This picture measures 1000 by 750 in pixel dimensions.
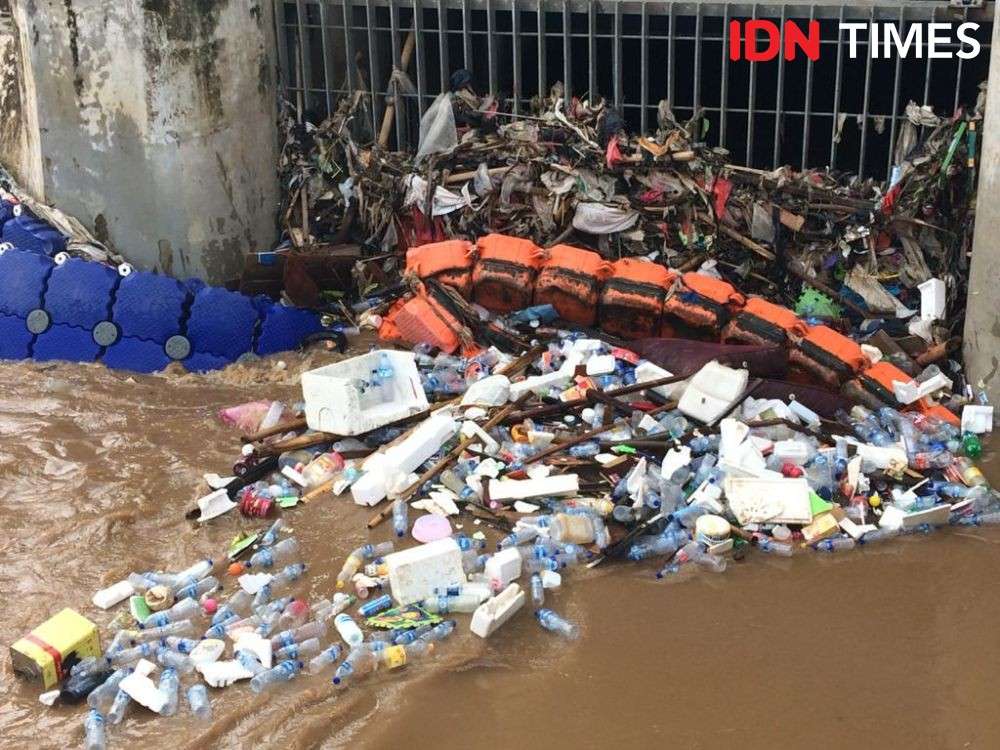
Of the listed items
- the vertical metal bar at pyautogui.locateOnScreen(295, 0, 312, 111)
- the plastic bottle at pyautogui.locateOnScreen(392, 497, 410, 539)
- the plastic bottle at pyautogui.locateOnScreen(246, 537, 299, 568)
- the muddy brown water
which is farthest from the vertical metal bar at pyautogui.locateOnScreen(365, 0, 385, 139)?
the plastic bottle at pyautogui.locateOnScreen(246, 537, 299, 568)

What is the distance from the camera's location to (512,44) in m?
8.58

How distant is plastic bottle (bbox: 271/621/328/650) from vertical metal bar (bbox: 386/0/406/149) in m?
4.60

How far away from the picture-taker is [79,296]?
772 centimetres

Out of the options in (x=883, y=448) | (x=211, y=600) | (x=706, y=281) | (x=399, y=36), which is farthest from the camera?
(x=399, y=36)

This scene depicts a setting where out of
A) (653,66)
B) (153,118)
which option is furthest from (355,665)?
(653,66)

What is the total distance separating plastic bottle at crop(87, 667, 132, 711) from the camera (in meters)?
4.69

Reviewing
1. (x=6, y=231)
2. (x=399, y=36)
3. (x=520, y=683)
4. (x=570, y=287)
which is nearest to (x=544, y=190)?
(x=570, y=287)

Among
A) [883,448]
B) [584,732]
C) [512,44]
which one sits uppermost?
[512,44]

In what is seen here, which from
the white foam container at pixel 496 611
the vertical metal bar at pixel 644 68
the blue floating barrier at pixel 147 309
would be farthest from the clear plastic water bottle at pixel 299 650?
the vertical metal bar at pixel 644 68

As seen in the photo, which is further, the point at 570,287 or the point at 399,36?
the point at 399,36

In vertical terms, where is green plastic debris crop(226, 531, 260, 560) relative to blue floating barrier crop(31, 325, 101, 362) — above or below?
below

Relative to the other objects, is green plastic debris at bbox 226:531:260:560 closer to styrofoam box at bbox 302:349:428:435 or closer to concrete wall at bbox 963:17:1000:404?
styrofoam box at bbox 302:349:428:435

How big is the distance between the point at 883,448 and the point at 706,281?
169cm

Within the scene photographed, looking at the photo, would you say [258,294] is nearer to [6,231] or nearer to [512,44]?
→ [6,231]
